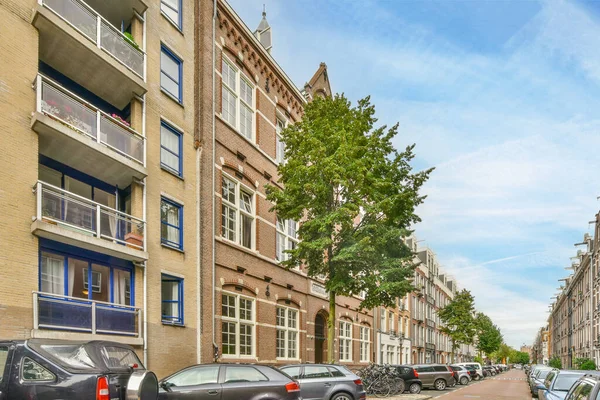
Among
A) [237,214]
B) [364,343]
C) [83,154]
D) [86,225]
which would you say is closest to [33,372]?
[86,225]

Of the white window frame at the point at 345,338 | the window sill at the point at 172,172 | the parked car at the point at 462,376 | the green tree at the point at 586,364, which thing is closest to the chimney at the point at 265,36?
the window sill at the point at 172,172

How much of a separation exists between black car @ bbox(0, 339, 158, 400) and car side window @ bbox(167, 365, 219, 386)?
315cm

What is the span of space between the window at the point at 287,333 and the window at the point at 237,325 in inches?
108

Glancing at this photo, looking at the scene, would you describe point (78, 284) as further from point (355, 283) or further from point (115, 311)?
point (355, 283)

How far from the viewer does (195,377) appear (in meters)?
11.6

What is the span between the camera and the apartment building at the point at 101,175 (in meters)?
12.7

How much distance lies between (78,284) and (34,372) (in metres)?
6.68

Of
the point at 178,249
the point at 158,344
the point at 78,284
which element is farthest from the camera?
the point at 178,249

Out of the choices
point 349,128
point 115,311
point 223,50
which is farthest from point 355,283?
point 223,50

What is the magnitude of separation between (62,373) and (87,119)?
8541mm

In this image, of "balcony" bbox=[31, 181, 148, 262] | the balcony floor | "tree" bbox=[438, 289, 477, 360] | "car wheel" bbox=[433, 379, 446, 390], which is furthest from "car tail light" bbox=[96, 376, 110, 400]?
"tree" bbox=[438, 289, 477, 360]

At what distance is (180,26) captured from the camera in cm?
1978

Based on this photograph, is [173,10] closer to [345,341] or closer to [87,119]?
[87,119]

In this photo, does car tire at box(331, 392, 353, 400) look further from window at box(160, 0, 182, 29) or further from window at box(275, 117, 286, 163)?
window at box(275, 117, 286, 163)
